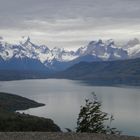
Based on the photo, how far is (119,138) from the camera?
26328 mm

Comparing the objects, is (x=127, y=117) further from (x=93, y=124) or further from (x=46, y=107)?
(x=93, y=124)

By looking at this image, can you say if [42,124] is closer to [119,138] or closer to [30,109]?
[119,138]

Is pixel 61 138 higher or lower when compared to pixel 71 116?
higher

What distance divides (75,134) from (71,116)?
115m

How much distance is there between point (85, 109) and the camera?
118 feet

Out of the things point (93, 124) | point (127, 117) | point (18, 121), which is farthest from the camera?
point (127, 117)

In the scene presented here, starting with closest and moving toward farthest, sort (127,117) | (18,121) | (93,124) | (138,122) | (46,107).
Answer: (93,124) < (18,121) < (138,122) < (127,117) < (46,107)

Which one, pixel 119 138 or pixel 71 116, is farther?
pixel 71 116

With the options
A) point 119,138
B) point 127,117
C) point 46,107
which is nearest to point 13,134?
point 119,138

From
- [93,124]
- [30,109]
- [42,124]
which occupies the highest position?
[93,124]

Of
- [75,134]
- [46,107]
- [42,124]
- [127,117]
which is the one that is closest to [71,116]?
[127,117]

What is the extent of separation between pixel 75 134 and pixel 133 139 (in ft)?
12.7

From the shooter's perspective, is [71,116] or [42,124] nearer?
[42,124]

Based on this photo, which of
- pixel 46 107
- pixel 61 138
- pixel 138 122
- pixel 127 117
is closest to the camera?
pixel 61 138
